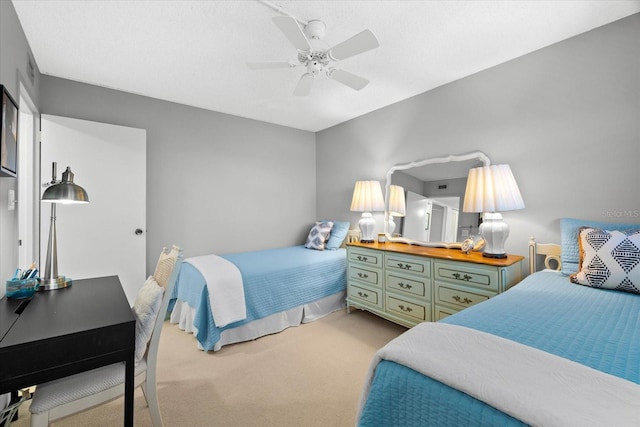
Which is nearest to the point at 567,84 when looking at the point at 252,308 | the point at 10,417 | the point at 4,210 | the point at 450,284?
the point at 450,284

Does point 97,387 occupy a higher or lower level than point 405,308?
higher

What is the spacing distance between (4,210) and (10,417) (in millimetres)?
1145

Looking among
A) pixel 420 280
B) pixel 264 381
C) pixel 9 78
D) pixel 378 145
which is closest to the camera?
pixel 9 78

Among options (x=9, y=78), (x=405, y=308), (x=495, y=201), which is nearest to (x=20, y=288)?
(x=9, y=78)

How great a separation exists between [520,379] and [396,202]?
2.69 meters

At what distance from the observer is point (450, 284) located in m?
2.33

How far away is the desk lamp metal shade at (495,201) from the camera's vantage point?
2.22 m

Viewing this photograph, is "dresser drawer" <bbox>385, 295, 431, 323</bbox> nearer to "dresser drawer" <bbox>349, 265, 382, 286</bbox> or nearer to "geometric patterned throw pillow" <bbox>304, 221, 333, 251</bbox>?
"dresser drawer" <bbox>349, 265, 382, 286</bbox>

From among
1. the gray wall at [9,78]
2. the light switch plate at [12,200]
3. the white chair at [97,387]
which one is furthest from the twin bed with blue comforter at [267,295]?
the light switch plate at [12,200]

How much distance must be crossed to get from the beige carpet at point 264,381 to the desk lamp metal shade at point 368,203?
1.04 m

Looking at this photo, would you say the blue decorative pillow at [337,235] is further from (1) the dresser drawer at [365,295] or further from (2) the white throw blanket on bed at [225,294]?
(2) the white throw blanket on bed at [225,294]

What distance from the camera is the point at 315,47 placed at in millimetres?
→ 2242

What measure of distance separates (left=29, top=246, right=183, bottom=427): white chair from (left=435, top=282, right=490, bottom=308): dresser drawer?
78.5 inches

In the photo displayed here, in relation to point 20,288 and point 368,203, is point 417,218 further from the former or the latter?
point 20,288
